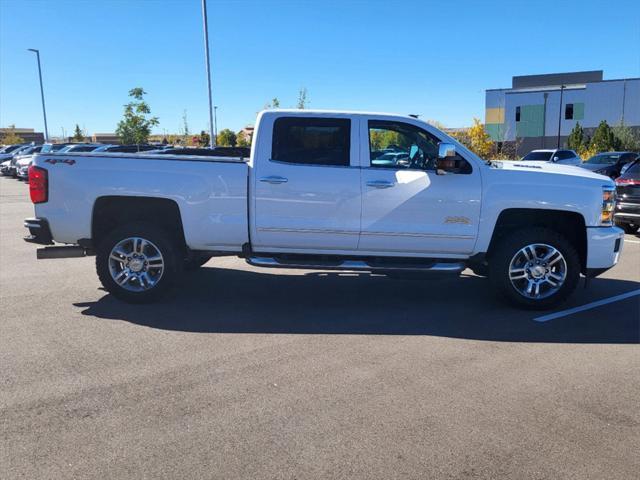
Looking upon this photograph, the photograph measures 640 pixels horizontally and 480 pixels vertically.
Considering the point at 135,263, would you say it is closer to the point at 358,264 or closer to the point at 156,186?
the point at 156,186

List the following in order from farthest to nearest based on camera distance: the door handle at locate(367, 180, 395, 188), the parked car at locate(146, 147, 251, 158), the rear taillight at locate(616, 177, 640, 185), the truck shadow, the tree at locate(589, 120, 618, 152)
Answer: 1. the tree at locate(589, 120, 618, 152)
2. the rear taillight at locate(616, 177, 640, 185)
3. the parked car at locate(146, 147, 251, 158)
4. the door handle at locate(367, 180, 395, 188)
5. the truck shadow

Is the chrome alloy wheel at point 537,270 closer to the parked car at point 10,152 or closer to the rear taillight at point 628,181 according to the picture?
the rear taillight at point 628,181

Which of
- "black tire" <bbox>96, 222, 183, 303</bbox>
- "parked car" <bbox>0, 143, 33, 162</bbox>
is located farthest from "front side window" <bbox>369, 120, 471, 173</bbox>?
"parked car" <bbox>0, 143, 33, 162</bbox>

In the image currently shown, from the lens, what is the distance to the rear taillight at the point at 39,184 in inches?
226

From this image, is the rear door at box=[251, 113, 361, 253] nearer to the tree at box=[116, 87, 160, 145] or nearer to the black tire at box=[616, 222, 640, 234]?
the black tire at box=[616, 222, 640, 234]

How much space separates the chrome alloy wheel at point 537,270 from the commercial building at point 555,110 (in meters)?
59.5

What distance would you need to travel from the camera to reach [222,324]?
538cm

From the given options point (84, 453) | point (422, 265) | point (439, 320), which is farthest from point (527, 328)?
point (84, 453)

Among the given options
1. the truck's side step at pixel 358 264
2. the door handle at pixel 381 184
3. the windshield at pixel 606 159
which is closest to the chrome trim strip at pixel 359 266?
the truck's side step at pixel 358 264

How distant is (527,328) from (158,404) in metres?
3.59

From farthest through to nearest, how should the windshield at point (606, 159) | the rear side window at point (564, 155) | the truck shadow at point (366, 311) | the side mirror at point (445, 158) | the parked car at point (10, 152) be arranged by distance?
1. the parked car at point (10, 152)
2. the rear side window at point (564, 155)
3. the windshield at point (606, 159)
4. the side mirror at point (445, 158)
5. the truck shadow at point (366, 311)

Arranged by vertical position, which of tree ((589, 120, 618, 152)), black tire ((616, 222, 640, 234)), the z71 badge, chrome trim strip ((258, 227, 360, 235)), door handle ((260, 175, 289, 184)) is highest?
tree ((589, 120, 618, 152))

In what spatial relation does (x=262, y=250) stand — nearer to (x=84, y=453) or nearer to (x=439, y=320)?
(x=439, y=320)

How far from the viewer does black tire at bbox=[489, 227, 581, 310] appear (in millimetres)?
5754
